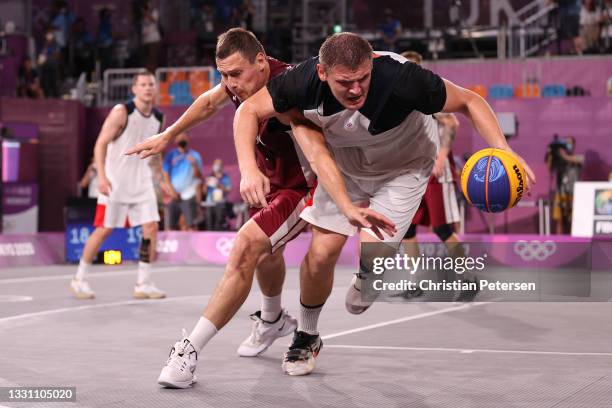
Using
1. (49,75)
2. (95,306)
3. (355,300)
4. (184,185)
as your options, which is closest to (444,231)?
(95,306)

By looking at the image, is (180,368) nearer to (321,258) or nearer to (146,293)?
(321,258)

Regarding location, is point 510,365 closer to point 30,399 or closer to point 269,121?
point 269,121

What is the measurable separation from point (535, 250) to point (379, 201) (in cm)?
918

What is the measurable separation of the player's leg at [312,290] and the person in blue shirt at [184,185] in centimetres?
1224

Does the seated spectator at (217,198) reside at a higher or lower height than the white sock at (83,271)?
higher

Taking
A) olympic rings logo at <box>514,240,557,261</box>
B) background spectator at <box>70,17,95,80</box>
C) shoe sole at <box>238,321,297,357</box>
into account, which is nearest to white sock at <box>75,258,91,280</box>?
shoe sole at <box>238,321,297,357</box>

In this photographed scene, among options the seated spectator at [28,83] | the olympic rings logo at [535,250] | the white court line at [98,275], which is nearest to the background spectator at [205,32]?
the seated spectator at [28,83]

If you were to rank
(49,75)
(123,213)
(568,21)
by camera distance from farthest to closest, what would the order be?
(49,75) → (568,21) → (123,213)

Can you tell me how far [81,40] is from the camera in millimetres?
24859

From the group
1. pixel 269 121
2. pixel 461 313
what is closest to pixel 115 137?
pixel 461 313

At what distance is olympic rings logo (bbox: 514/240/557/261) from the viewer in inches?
567

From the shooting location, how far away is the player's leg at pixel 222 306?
204 inches

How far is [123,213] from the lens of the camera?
34.8 feet

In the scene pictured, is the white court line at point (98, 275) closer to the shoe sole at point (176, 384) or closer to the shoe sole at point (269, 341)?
the shoe sole at point (269, 341)
